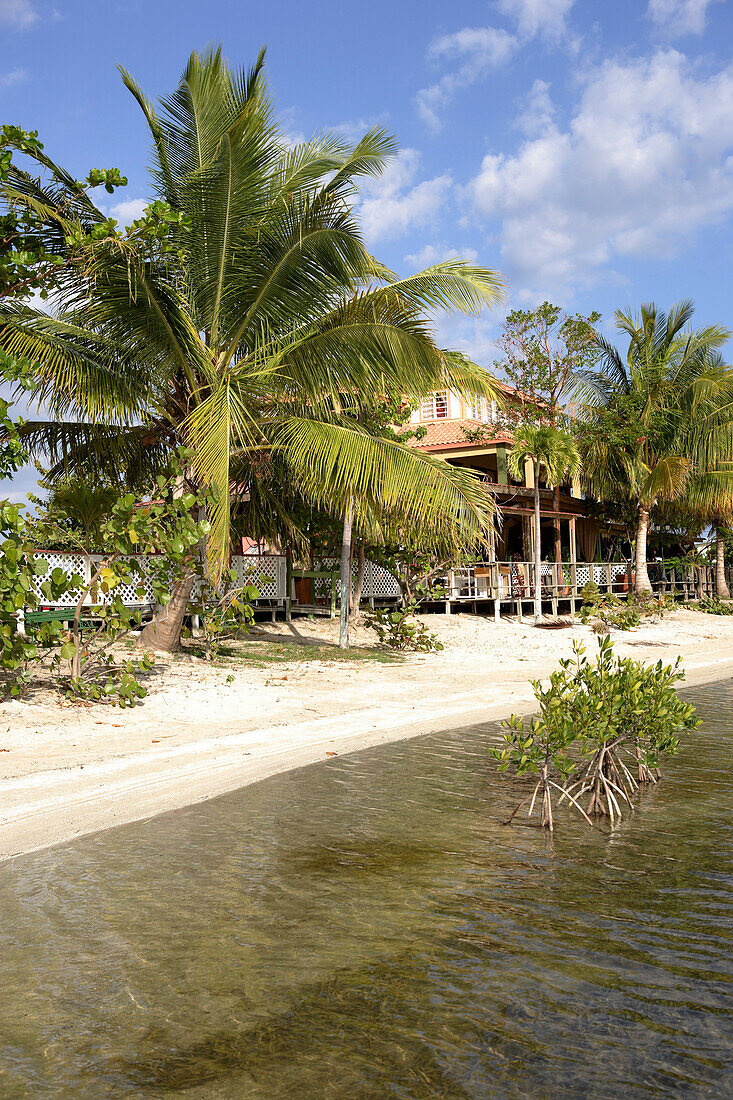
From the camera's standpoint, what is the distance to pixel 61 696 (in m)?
10.0

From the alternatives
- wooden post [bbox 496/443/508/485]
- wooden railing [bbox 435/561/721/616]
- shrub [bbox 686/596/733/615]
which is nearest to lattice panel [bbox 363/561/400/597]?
wooden railing [bbox 435/561/721/616]

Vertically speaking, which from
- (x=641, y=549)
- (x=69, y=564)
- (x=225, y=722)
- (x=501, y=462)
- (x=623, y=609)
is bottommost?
(x=225, y=722)

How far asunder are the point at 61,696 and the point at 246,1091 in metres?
7.47

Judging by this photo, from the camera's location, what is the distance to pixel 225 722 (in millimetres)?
10305

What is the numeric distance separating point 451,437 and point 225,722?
19.2 meters

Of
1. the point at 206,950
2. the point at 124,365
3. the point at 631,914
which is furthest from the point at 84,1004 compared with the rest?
the point at 124,365

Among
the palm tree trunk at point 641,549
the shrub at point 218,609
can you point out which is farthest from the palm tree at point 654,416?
the shrub at point 218,609

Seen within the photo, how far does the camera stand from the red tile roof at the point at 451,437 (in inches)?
1022

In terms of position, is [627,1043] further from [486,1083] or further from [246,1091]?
[246,1091]

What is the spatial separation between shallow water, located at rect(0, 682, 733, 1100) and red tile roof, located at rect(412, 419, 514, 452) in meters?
18.5

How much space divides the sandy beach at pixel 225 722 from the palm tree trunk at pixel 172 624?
19.6 inches

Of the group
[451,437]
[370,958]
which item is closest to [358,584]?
[451,437]

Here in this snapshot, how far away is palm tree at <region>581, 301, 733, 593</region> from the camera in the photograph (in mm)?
28812

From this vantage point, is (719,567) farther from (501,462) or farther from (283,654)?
(283,654)
